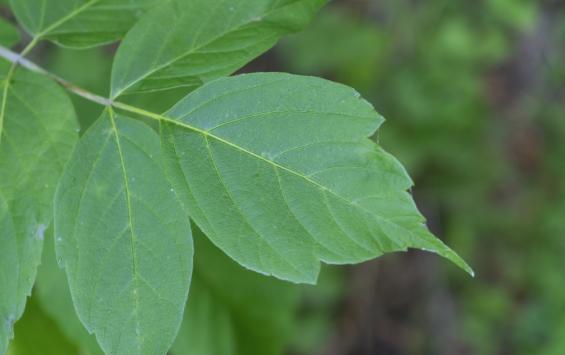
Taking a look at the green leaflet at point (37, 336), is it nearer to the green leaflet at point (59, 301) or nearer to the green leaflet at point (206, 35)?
the green leaflet at point (59, 301)

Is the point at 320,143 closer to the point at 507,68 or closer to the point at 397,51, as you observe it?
the point at 397,51

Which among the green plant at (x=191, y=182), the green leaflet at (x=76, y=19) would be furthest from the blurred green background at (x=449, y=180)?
the green plant at (x=191, y=182)

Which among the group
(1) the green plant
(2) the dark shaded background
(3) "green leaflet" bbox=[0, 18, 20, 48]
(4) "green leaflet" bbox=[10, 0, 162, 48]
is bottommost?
(2) the dark shaded background

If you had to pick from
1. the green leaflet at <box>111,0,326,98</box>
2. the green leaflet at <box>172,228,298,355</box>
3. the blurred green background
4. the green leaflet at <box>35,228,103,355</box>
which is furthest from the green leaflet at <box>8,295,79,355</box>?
the blurred green background

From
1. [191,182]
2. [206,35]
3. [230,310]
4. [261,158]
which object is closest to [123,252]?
[191,182]

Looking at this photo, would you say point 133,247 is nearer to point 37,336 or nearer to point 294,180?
point 294,180

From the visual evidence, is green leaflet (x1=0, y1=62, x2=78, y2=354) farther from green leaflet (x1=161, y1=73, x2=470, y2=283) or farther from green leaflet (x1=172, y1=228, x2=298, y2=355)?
green leaflet (x1=172, y1=228, x2=298, y2=355)
